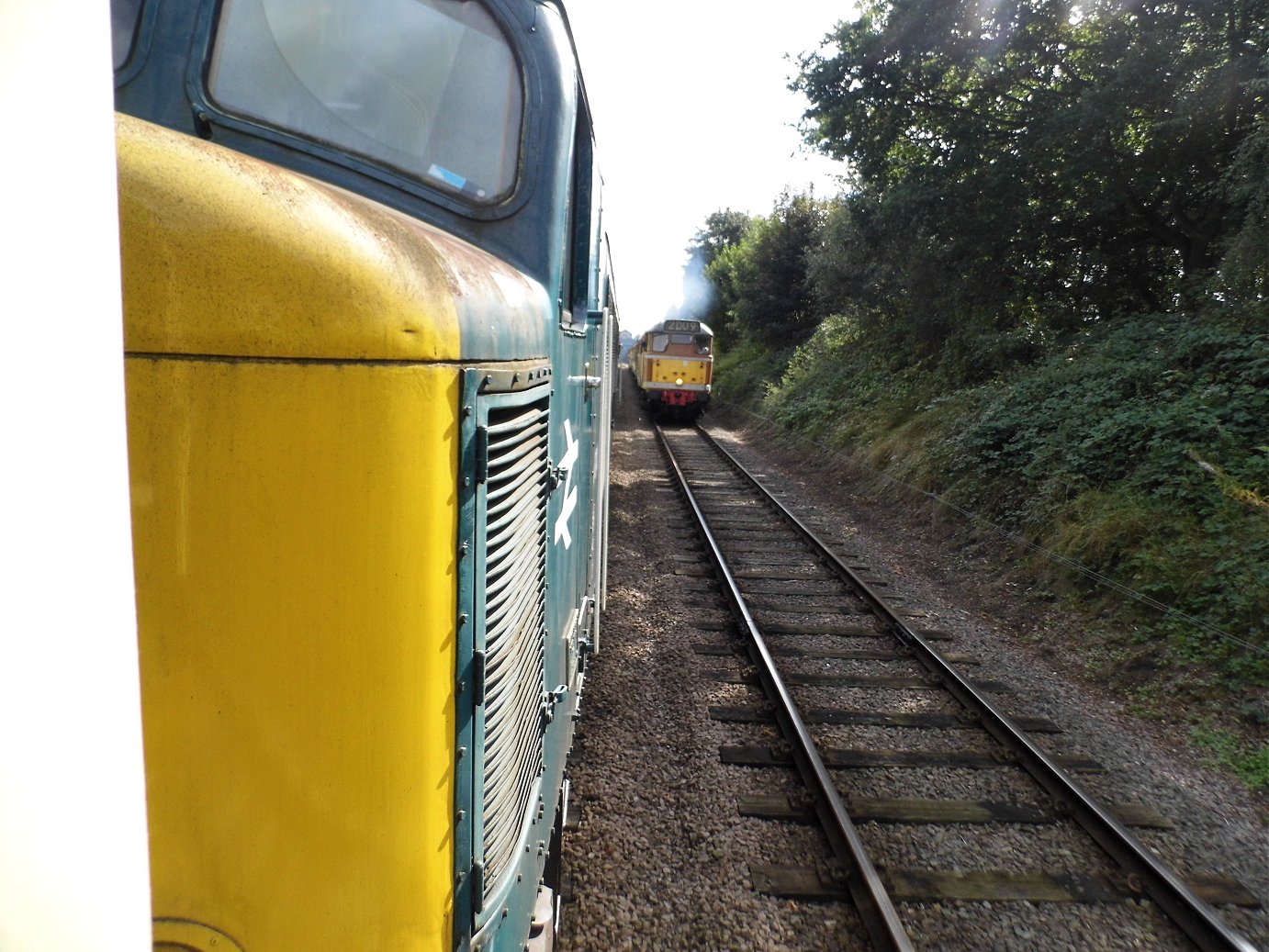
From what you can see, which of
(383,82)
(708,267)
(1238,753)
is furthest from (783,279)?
(383,82)

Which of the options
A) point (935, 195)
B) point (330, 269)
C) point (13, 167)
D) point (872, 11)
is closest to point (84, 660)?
point (13, 167)

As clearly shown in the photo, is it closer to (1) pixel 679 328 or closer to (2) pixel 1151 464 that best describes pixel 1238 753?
(2) pixel 1151 464

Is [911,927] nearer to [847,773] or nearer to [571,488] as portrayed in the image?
[847,773]

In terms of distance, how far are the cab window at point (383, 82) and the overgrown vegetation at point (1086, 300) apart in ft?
18.2

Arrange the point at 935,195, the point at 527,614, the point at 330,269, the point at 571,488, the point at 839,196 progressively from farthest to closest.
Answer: the point at 839,196 < the point at 935,195 < the point at 571,488 < the point at 527,614 < the point at 330,269

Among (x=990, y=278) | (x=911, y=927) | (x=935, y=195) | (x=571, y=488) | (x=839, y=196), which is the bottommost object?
(x=911, y=927)

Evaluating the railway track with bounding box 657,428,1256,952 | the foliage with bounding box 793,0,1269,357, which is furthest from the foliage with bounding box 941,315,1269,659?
the railway track with bounding box 657,428,1256,952

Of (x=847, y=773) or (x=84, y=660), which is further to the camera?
(x=847, y=773)

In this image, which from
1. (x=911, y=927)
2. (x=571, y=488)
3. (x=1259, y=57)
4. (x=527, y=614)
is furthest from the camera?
(x=1259, y=57)

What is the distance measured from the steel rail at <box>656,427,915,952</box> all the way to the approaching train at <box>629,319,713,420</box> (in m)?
15.9

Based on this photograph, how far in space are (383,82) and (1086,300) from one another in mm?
14330

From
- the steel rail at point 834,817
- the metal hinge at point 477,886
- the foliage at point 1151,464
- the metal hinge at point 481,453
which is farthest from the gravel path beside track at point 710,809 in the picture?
the metal hinge at point 481,453

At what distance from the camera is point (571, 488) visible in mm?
3152

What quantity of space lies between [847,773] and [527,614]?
10.5 feet
